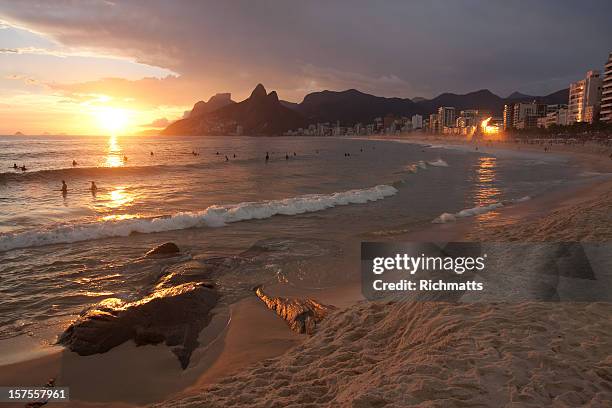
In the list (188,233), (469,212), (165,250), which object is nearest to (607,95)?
(469,212)

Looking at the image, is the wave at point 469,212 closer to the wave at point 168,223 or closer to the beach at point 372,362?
the wave at point 168,223

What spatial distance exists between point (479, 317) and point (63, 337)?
22.5 ft

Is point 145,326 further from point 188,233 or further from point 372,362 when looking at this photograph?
point 188,233

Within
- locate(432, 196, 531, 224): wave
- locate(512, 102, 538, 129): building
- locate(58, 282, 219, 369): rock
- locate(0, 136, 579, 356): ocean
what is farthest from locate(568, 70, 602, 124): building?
locate(58, 282, 219, 369): rock

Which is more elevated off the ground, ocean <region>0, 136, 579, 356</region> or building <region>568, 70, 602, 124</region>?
building <region>568, 70, 602, 124</region>

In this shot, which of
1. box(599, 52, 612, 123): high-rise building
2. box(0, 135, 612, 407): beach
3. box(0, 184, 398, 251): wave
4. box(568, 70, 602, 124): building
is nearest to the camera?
box(0, 135, 612, 407): beach

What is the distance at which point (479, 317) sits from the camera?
5367mm

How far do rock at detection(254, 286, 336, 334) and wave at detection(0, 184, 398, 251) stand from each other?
7925 millimetres

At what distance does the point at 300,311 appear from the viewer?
666 cm

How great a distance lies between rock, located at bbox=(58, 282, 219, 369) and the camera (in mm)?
5656

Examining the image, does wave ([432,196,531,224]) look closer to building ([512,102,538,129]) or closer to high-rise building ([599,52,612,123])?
high-rise building ([599,52,612,123])

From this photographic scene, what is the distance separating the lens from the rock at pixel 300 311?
6223mm

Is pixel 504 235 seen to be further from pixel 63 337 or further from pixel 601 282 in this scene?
pixel 63 337

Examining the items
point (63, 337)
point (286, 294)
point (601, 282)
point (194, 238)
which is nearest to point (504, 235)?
point (601, 282)
